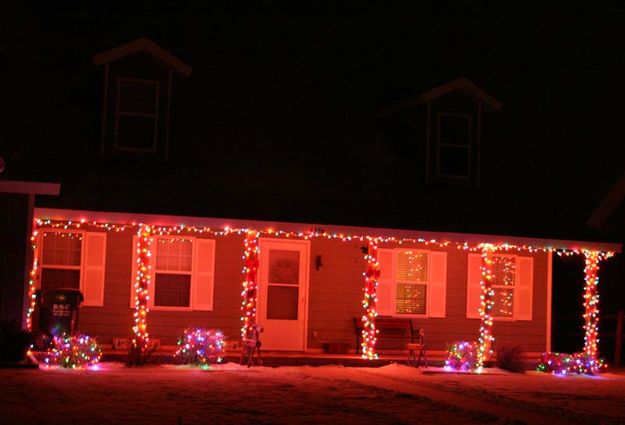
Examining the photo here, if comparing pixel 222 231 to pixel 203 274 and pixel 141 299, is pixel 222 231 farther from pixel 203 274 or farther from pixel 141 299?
pixel 141 299

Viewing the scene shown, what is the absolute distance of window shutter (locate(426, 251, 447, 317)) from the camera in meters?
23.3

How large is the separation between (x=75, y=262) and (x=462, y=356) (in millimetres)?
8084

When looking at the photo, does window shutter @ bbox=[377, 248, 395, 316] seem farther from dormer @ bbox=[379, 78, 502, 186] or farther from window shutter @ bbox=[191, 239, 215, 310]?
window shutter @ bbox=[191, 239, 215, 310]

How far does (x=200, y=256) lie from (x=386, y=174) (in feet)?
14.2

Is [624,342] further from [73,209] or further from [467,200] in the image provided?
[73,209]

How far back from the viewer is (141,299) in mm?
18875

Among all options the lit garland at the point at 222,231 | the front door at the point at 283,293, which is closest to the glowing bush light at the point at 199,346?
the lit garland at the point at 222,231

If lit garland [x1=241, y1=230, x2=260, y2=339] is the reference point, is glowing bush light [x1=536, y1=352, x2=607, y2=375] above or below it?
below

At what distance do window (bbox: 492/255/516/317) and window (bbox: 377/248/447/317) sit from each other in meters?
1.40

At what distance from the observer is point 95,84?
2047cm

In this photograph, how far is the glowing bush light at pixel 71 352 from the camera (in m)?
17.7

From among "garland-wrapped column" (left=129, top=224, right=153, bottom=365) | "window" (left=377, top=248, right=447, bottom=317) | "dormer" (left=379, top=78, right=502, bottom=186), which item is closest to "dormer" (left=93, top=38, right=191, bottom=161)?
"garland-wrapped column" (left=129, top=224, right=153, bottom=365)

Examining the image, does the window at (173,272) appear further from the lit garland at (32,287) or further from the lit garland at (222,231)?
the lit garland at (32,287)

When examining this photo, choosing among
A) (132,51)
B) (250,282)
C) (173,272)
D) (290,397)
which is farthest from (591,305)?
(132,51)
